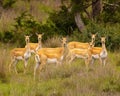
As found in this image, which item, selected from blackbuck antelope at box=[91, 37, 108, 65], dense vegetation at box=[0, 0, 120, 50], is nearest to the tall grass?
blackbuck antelope at box=[91, 37, 108, 65]

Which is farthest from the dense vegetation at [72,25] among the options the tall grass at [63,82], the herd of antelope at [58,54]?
the tall grass at [63,82]

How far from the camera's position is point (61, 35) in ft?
80.5

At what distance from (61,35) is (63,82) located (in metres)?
10.8

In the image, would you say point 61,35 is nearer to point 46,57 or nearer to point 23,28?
point 23,28

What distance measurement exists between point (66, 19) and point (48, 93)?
511 inches

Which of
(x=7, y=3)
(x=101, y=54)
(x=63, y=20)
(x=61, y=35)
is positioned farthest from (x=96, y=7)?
(x=101, y=54)

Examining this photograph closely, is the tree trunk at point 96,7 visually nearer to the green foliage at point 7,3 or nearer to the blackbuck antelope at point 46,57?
the green foliage at point 7,3

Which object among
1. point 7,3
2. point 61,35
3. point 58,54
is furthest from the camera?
point 7,3

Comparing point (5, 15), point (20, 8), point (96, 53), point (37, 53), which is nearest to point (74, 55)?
point (96, 53)

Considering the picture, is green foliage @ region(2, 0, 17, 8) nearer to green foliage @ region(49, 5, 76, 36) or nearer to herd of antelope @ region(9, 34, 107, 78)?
green foliage @ region(49, 5, 76, 36)

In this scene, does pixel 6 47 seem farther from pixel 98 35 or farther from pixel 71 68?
pixel 71 68

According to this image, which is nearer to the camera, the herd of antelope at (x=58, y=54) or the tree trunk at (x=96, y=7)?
the herd of antelope at (x=58, y=54)

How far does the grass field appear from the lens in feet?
42.0

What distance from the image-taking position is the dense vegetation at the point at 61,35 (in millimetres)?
13289
